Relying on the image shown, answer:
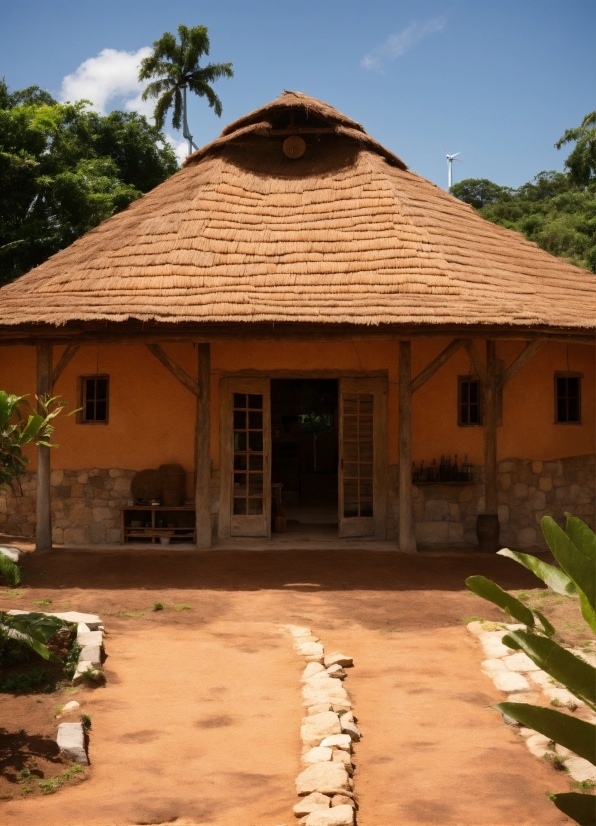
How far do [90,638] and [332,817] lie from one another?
3472 mm

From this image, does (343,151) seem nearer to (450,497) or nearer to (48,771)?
(450,497)

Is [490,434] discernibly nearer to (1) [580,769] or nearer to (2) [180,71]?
(1) [580,769]

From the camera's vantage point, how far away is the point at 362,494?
11867 mm

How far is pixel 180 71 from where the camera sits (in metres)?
30.7

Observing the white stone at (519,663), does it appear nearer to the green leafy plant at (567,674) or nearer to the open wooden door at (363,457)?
the green leafy plant at (567,674)

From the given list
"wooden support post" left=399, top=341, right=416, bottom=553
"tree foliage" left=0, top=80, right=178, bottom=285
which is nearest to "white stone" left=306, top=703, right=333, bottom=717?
"wooden support post" left=399, top=341, right=416, bottom=553

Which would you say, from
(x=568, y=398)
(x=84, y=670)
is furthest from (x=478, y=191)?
(x=84, y=670)

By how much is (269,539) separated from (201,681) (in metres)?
5.42

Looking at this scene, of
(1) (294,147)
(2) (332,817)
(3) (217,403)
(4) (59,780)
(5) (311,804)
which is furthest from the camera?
(1) (294,147)

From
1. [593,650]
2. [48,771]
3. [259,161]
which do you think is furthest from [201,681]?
[259,161]

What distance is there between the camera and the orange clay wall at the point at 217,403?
38.7 feet

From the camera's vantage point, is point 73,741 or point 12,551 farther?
point 12,551

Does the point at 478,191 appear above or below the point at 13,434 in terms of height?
above

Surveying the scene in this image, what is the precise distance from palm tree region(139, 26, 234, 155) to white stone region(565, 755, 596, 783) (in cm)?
2864
